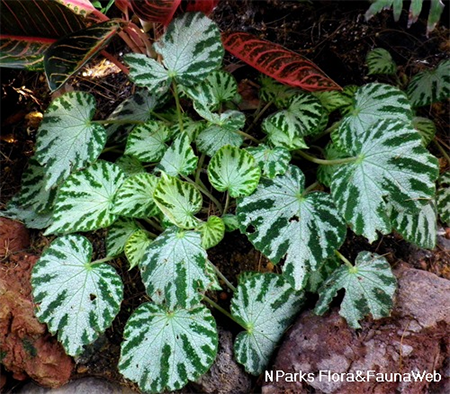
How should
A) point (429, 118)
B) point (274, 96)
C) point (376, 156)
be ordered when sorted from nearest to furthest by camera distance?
point (376, 156), point (274, 96), point (429, 118)

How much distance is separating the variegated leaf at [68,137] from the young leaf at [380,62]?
0.94 metres

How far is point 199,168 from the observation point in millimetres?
1452

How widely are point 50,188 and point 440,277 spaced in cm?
119

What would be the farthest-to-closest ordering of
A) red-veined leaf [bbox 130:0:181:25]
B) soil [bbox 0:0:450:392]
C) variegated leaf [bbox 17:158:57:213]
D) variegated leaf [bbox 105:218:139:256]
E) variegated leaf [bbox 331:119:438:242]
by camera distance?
soil [bbox 0:0:450:392]
variegated leaf [bbox 17:158:57:213]
variegated leaf [bbox 105:218:139:256]
red-veined leaf [bbox 130:0:181:25]
variegated leaf [bbox 331:119:438:242]

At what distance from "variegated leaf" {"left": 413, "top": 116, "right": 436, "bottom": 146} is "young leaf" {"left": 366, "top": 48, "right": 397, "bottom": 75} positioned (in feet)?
0.66

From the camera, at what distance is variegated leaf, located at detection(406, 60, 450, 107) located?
1504mm

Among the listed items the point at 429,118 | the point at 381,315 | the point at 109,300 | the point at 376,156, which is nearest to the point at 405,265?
the point at 381,315

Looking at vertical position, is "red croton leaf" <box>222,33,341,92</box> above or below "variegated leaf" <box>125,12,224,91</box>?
below

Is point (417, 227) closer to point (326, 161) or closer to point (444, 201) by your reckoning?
point (444, 201)

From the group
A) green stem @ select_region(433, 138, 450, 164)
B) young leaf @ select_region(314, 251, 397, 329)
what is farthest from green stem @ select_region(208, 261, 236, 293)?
green stem @ select_region(433, 138, 450, 164)

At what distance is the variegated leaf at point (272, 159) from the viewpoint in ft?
4.17

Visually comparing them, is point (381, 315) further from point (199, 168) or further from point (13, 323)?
point (13, 323)

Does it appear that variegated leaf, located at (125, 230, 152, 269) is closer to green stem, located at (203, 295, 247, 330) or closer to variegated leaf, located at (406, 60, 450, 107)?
green stem, located at (203, 295, 247, 330)

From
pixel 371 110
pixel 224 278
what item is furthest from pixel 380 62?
pixel 224 278
